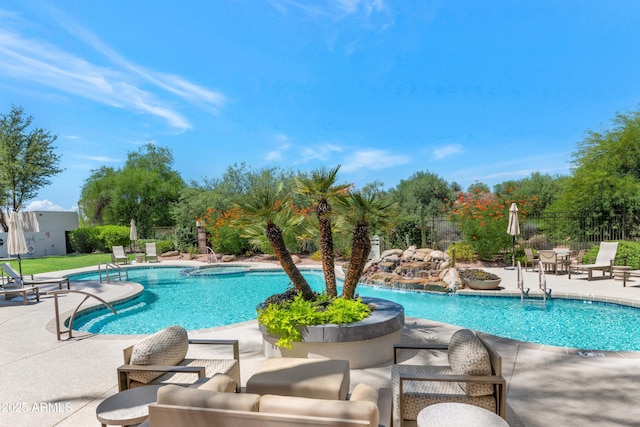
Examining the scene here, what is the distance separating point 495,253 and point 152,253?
16496mm

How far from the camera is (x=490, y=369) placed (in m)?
2.83

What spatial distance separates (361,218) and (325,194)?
64 centimetres

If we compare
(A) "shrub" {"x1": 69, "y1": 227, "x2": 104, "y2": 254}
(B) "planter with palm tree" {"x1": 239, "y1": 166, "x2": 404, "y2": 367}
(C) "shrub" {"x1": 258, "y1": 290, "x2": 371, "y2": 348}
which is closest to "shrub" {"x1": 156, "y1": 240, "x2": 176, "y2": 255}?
(A) "shrub" {"x1": 69, "y1": 227, "x2": 104, "y2": 254}

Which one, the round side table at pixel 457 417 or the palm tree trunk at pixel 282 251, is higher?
the palm tree trunk at pixel 282 251

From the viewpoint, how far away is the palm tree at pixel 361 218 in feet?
17.1

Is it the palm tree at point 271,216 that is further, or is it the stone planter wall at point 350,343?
the palm tree at point 271,216

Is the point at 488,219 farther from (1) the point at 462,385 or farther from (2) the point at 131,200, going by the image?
(2) the point at 131,200

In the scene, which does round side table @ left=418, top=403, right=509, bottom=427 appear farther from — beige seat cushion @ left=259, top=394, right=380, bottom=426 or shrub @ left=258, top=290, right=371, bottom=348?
shrub @ left=258, top=290, right=371, bottom=348

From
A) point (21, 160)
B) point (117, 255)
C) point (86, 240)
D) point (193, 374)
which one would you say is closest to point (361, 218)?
point (193, 374)

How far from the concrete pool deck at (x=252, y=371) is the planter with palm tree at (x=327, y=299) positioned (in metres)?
0.32

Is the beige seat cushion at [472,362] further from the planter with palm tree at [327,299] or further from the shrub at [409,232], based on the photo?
the shrub at [409,232]

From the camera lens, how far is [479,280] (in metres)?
9.97

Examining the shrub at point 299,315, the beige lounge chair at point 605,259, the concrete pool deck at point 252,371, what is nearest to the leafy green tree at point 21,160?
the concrete pool deck at point 252,371

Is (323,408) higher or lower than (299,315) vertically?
higher
